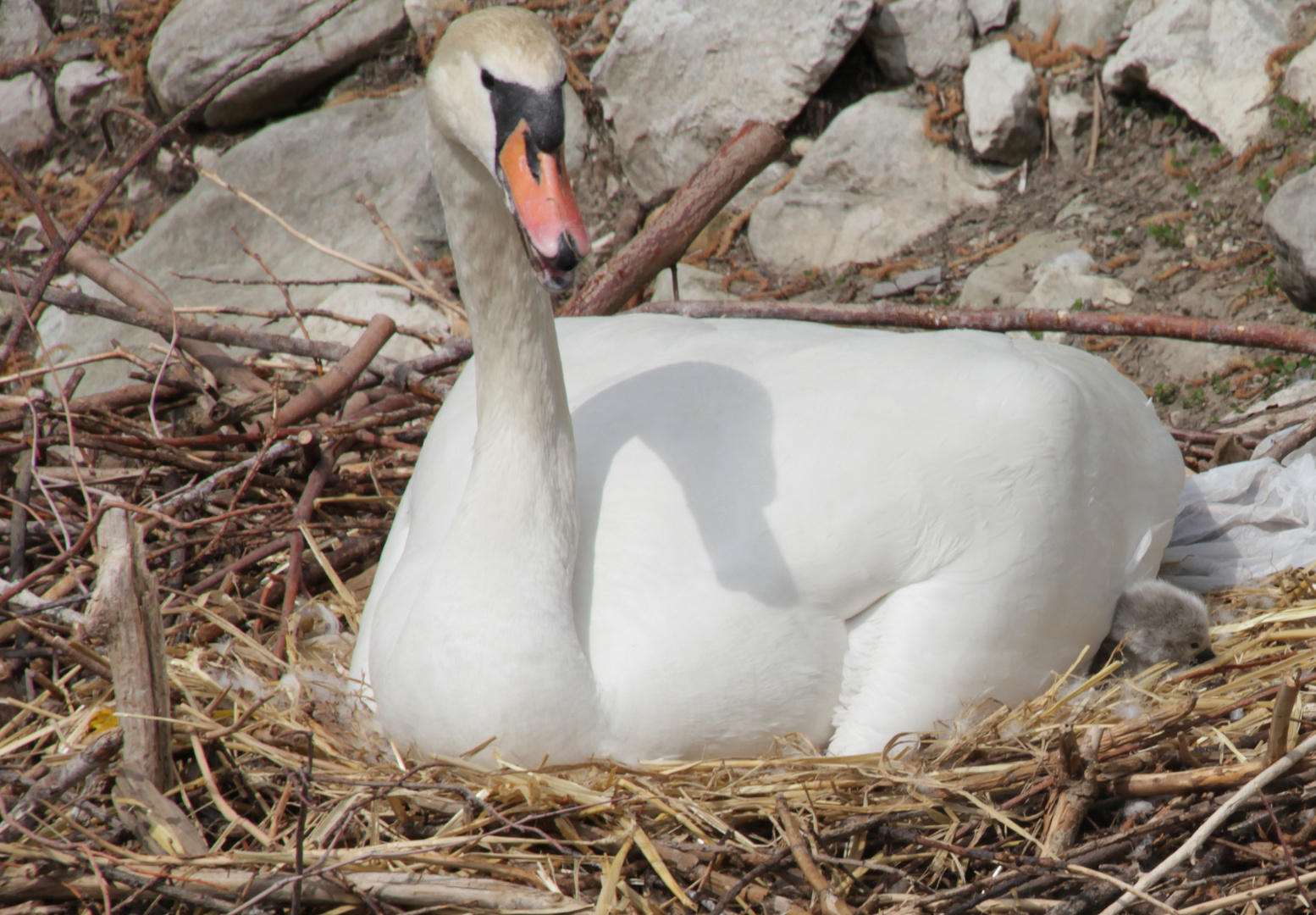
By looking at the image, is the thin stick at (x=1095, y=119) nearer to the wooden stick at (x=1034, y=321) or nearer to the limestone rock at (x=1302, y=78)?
the limestone rock at (x=1302, y=78)

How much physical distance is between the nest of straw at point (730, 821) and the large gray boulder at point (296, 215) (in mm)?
4306

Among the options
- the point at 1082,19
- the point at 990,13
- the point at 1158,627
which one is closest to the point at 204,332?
the point at 1158,627

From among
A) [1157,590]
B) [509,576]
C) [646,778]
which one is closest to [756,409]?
[509,576]

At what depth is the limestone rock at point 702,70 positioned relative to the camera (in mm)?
6621

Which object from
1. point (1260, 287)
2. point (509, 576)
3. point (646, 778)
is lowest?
point (1260, 287)

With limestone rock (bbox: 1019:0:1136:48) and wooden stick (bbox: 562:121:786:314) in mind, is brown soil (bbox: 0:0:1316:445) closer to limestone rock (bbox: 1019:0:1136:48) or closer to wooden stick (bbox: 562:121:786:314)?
limestone rock (bbox: 1019:0:1136:48)

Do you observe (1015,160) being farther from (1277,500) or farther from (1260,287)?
(1277,500)

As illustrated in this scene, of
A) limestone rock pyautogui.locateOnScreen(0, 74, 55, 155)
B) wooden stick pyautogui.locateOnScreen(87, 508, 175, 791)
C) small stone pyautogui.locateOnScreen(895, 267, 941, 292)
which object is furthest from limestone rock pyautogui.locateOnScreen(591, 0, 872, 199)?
wooden stick pyautogui.locateOnScreen(87, 508, 175, 791)

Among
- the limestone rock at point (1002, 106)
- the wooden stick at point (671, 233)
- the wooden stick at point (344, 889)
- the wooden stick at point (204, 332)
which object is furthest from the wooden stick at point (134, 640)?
the limestone rock at point (1002, 106)

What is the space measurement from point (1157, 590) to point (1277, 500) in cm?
87

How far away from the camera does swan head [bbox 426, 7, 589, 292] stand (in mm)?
1999

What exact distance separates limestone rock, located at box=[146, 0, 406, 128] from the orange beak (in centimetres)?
640

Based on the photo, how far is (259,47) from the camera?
7969 millimetres

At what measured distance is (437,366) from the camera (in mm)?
4270
